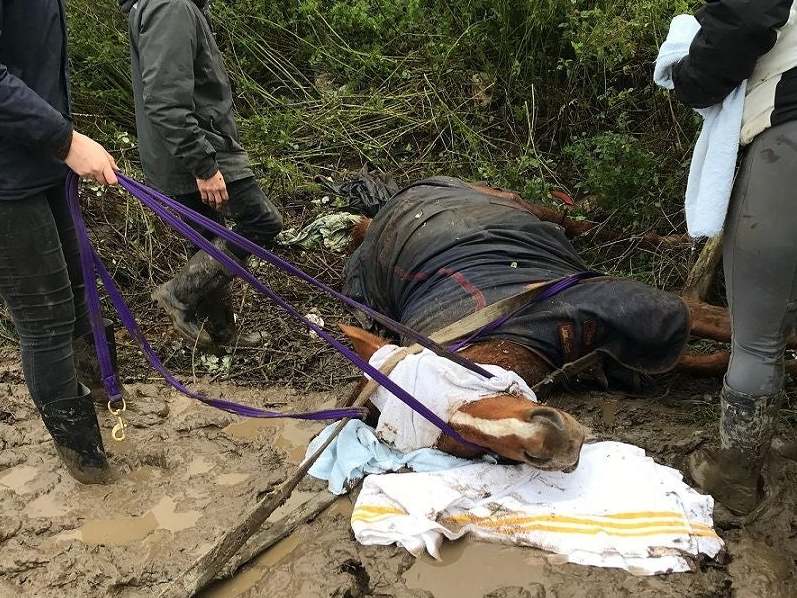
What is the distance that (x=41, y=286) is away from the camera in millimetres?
2229

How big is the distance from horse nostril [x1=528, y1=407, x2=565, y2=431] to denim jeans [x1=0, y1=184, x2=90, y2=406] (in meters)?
1.54

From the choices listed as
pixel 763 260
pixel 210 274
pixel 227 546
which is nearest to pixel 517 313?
pixel 763 260

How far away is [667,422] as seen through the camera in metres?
2.69

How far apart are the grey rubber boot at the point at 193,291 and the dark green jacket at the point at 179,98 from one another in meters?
0.39

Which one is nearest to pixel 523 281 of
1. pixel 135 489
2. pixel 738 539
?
pixel 738 539

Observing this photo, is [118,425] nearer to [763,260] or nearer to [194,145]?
[194,145]

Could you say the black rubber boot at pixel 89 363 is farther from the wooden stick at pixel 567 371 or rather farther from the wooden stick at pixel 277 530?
the wooden stick at pixel 567 371

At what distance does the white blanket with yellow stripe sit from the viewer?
195cm

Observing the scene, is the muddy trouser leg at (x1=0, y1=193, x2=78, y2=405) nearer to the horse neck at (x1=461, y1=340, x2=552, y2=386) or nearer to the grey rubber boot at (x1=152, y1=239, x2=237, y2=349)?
the grey rubber boot at (x1=152, y1=239, x2=237, y2=349)

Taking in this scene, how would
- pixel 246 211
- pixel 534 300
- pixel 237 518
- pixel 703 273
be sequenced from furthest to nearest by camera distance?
pixel 246 211 < pixel 703 273 < pixel 534 300 < pixel 237 518

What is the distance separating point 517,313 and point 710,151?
1000 mm

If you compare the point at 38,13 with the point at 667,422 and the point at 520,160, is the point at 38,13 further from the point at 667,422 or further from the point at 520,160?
the point at 520,160

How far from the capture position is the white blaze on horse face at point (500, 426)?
1981 mm

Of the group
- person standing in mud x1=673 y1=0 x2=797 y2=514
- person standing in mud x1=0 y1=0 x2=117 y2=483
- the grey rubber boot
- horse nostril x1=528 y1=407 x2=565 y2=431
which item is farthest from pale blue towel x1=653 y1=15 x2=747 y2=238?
the grey rubber boot
